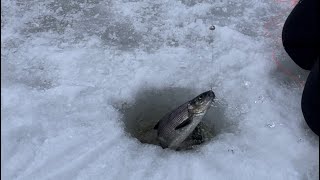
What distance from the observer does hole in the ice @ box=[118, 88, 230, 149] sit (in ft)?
8.41

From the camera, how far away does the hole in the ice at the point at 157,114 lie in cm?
256

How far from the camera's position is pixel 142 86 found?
2.66 metres

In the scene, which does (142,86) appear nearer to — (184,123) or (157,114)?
(157,114)

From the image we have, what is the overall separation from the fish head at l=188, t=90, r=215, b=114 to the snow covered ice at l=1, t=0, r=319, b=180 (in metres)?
0.20

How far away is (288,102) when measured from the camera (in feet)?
8.49

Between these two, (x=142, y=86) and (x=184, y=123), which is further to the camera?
(x=142, y=86)

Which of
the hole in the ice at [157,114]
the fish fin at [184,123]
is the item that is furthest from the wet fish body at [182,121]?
the hole in the ice at [157,114]

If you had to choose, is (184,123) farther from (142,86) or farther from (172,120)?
(142,86)

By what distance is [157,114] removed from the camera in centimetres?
269

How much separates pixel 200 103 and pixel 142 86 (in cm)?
47

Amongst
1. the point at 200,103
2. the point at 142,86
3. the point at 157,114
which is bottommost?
the point at 157,114

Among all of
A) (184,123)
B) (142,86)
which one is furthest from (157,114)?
(184,123)

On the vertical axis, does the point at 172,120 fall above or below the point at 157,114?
above

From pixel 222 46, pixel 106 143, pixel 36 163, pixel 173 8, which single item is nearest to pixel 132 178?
pixel 106 143
